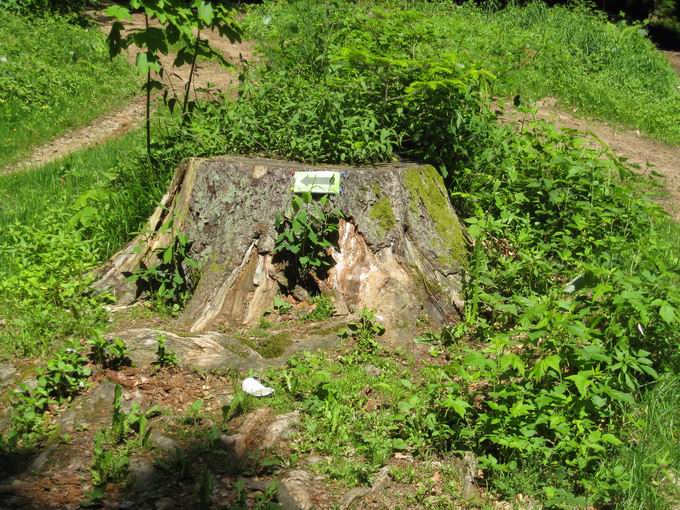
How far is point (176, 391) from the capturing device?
434 cm

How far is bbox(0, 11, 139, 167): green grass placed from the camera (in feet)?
34.0

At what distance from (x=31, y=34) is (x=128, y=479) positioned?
1187cm

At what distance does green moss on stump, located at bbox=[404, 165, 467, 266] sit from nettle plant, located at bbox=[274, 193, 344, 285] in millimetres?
626

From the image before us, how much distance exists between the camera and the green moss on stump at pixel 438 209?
17.8ft

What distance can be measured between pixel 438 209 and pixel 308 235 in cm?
111

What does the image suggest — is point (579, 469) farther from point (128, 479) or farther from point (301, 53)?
point (301, 53)

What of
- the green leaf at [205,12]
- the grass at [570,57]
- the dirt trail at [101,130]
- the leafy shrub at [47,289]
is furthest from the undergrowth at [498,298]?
the grass at [570,57]

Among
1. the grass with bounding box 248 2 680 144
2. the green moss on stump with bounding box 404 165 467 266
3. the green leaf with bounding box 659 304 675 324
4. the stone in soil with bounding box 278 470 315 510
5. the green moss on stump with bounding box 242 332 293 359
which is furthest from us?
the grass with bounding box 248 2 680 144

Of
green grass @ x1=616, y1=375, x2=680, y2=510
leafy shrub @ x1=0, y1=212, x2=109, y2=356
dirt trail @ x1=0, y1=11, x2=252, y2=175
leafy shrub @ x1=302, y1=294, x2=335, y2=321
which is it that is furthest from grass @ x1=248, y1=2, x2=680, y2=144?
green grass @ x1=616, y1=375, x2=680, y2=510

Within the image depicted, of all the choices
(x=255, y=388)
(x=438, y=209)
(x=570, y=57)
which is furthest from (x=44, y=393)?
(x=570, y=57)

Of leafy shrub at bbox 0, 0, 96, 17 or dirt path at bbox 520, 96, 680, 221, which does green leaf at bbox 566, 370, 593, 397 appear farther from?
leafy shrub at bbox 0, 0, 96, 17

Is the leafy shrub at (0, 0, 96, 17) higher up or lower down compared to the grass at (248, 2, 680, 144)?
lower down

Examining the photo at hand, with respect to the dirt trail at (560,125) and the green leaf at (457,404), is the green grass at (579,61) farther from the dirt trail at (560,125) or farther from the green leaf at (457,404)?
the green leaf at (457,404)

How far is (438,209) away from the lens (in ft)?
18.4
